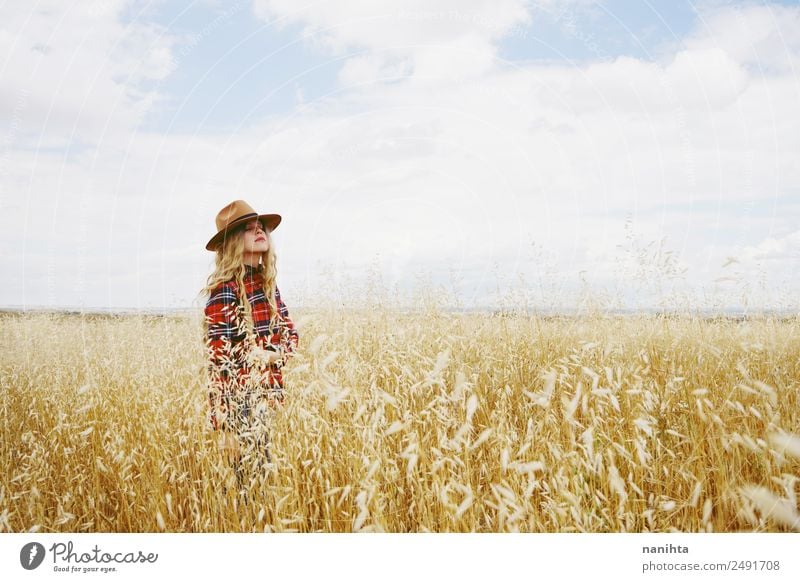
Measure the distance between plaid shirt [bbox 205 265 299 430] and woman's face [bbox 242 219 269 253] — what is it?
103mm

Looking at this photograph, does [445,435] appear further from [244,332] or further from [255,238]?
[255,238]

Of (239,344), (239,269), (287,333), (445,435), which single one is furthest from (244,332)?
(445,435)

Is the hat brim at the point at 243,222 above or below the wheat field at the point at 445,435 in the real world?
above

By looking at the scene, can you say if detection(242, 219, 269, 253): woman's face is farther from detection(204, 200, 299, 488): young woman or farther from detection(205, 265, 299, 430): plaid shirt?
detection(205, 265, 299, 430): plaid shirt

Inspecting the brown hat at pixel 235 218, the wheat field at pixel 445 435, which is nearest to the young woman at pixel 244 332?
the brown hat at pixel 235 218

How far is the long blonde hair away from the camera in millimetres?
2256

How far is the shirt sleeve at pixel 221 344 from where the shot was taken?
2057 millimetres

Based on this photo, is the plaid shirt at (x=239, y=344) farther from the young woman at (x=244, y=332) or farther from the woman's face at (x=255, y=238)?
the woman's face at (x=255, y=238)

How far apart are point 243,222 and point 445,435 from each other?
4.54 feet

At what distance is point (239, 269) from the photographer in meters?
2.30

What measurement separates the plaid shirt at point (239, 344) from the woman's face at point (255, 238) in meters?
0.10

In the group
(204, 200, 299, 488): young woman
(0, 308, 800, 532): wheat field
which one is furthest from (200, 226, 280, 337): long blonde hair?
(0, 308, 800, 532): wheat field

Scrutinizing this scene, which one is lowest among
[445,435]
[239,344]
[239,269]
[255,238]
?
[445,435]
